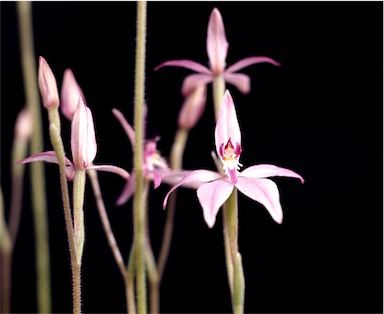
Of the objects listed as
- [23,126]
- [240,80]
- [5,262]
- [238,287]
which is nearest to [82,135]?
[238,287]

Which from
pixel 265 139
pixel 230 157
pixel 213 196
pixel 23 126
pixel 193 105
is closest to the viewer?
pixel 213 196

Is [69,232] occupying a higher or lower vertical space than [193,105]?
lower

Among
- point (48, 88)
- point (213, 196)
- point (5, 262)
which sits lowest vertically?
point (5, 262)

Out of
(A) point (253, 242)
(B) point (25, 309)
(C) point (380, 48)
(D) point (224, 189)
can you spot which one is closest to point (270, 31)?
(C) point (380, 48)

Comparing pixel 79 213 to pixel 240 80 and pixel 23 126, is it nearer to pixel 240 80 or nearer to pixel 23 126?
pixel 240 80

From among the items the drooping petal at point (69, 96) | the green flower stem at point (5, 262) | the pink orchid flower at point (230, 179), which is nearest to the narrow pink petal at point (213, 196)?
the pink orchid flower at point (230, 179)

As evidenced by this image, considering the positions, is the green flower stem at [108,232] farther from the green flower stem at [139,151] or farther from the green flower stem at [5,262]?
the green flower stem at [5,262]

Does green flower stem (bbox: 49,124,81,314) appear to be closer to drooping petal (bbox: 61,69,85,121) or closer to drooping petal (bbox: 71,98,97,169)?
drooping petal (bbox: 71,98,97,169)

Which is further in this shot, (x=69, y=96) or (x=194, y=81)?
(x=194, y=81)
